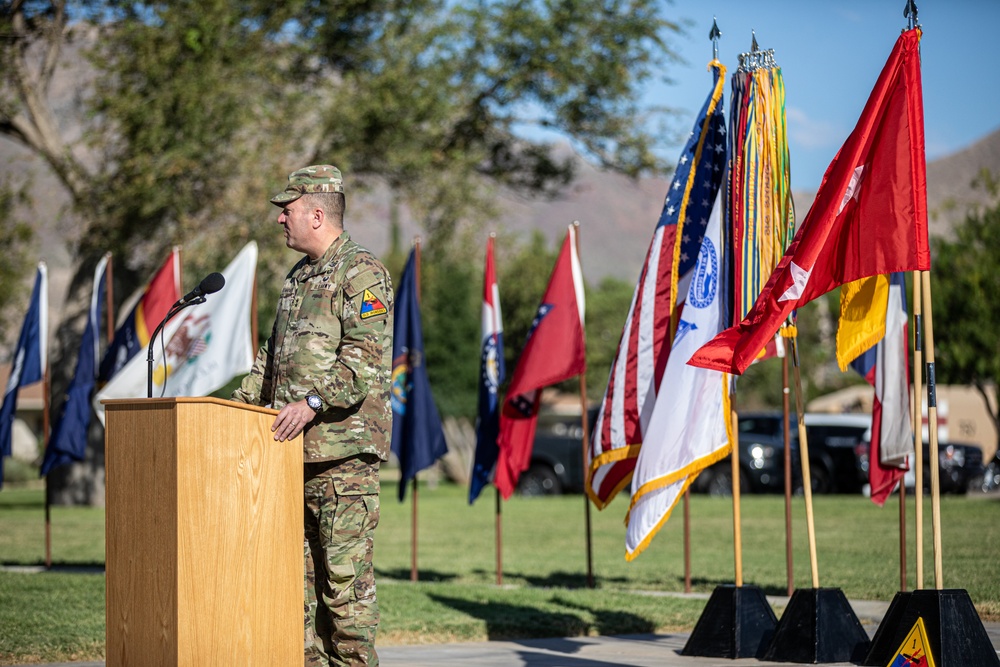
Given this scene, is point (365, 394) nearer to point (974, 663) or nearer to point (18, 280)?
point (974, 663)

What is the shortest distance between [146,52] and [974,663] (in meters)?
17.8

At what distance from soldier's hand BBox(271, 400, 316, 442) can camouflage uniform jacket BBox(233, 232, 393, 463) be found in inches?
9.2

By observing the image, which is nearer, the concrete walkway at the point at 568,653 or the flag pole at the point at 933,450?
the flag pole at the point at 933,450

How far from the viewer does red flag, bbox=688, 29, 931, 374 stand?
554 centimetres

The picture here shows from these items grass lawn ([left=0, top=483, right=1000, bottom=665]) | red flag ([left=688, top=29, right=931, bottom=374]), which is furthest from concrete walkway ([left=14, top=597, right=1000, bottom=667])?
red flag ([left=688, top=29, right=931, bottom=374])

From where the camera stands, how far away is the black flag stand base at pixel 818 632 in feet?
20.7

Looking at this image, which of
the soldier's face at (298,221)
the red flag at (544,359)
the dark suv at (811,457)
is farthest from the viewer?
the dark suv at (811,457)

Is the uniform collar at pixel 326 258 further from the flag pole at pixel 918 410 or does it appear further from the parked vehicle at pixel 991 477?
the parked vehicle at pixel 991 477

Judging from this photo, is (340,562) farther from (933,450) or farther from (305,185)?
(933,450)

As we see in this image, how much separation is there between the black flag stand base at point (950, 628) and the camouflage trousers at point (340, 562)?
2.34m

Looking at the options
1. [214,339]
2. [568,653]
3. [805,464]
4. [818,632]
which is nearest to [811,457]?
[214,339]

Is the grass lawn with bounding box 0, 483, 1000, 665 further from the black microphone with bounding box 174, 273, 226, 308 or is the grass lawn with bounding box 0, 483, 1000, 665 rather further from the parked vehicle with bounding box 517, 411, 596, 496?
the parked vehicle with bounding box 517, 411, 596, 496

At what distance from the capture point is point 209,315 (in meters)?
11.7

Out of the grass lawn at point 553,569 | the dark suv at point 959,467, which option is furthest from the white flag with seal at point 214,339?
the dark suv at point 959,467
